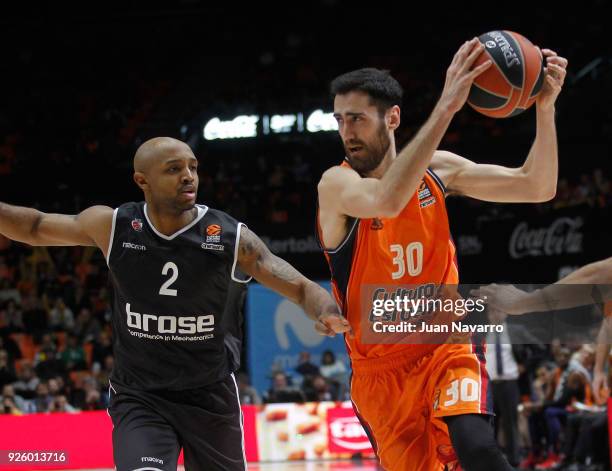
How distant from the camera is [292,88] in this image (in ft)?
A: 65.4

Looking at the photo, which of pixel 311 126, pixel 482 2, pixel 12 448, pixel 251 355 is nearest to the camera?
pixel 12 448

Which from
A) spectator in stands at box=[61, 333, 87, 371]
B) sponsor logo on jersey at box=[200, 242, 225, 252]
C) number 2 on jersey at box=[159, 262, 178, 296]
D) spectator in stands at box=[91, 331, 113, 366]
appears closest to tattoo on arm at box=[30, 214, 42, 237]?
number 2 on jersey at box=[159, 262, 178, 296]

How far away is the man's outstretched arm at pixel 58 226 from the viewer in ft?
14.0

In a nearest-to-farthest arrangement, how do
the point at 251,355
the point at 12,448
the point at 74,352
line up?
the point at 12,448
the point at 251,355
the point at 74,352

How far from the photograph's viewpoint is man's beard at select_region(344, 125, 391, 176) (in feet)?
13.6

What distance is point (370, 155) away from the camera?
13.6 ft

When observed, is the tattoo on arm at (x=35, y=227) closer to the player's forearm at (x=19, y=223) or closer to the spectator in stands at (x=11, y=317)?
the player's forearm at (x=19, y=223)

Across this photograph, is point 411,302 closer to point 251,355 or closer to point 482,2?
point 251,355

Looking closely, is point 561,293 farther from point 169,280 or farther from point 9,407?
point 9,407

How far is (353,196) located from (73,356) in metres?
10.3

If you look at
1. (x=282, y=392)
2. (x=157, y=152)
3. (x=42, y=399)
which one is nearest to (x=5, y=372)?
(x=42, y=399)

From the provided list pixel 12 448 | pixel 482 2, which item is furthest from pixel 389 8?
pixel 12 448

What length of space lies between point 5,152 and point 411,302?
1658 cm

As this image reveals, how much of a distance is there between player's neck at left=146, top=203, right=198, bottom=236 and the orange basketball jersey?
729mm
